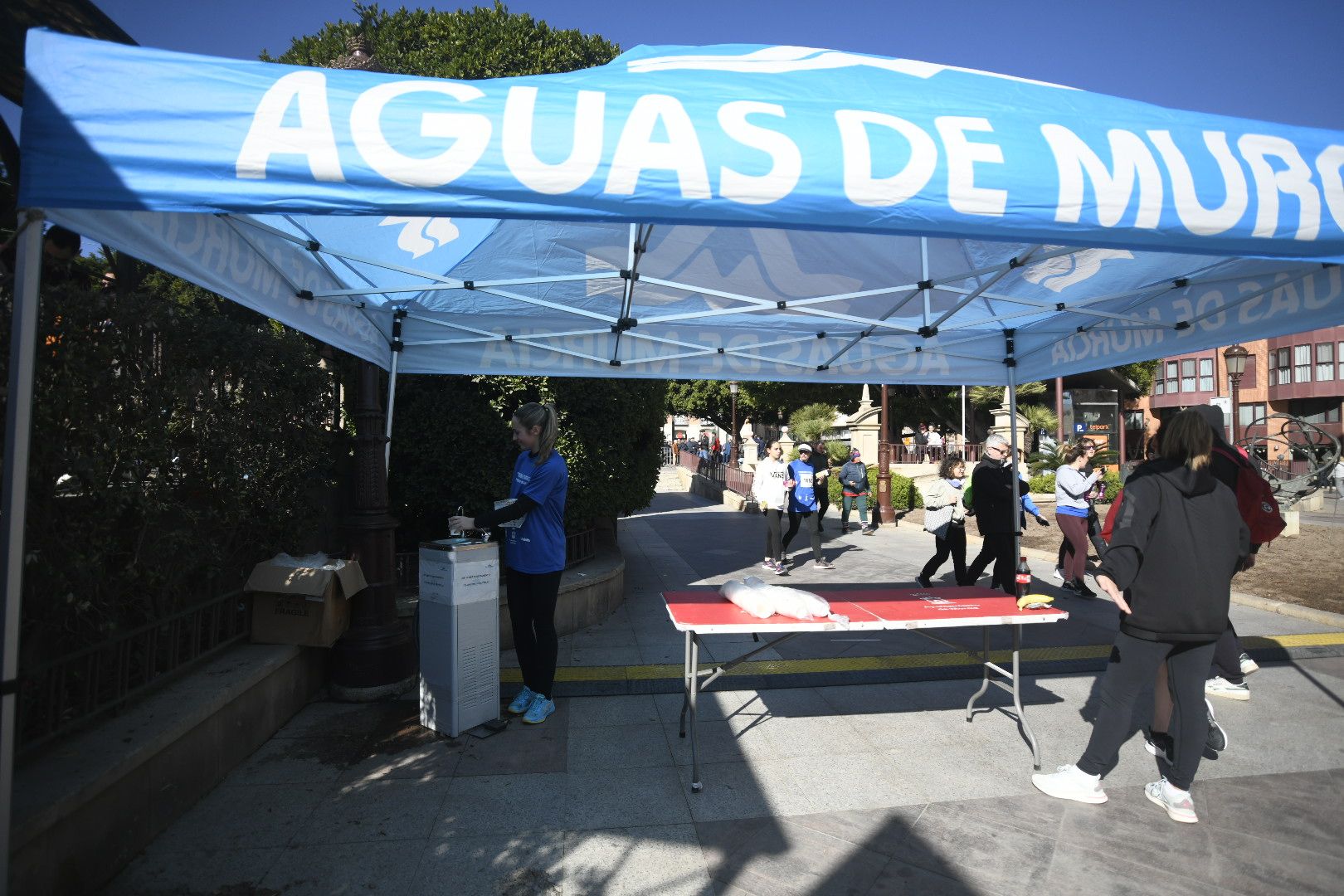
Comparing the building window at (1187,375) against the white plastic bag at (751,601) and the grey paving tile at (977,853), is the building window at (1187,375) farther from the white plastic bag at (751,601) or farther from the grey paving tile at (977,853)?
the grey paving tile at (977,853)

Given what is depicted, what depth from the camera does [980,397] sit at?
3177 cm

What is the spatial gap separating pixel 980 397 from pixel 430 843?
1274 inches

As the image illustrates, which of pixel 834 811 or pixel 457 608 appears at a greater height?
pixel 457 608

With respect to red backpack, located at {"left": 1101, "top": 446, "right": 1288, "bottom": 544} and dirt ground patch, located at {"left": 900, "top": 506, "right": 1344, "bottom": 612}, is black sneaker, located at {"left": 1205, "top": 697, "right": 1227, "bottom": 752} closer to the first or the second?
red backpack, located at {"left": 1101, "top": 446, "right": 1288, "bottom": 544}

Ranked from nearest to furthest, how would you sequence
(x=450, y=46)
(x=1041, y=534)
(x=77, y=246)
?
(x=77, y=246) → (x=1041, y=534) → (x=450, y=46)

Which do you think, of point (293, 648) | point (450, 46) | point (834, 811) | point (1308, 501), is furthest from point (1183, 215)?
point (1308, 501)

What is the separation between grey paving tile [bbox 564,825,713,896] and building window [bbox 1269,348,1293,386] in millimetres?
55462

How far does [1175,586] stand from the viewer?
3.26 meters

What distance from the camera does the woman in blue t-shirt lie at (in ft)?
14.3

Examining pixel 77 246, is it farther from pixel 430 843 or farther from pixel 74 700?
pixel 430 843

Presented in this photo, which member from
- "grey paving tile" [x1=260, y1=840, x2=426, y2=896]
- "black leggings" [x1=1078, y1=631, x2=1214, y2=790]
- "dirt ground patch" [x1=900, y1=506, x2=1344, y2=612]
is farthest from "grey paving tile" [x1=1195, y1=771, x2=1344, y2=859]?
"dirt ground patch" [x1=900, y1=506, x2=1344, y2=612]

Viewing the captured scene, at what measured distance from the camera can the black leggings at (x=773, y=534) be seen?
1028 cm

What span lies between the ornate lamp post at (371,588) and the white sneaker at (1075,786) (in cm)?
404

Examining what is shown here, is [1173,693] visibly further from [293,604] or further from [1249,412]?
[1249,412]
